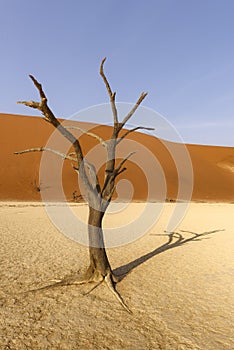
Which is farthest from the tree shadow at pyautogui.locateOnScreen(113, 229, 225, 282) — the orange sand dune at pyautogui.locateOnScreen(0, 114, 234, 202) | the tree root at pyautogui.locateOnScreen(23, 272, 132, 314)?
the orange sand dune at pyautogui.locateOnScreen(0, 114, 234, 202)

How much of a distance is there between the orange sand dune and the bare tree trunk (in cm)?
2030

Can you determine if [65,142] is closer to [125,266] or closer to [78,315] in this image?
[125,266]

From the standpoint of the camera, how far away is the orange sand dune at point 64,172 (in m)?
28.8

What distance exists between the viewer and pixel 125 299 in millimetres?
6137

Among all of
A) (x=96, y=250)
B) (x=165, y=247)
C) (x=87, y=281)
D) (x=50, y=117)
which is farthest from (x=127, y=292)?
(x=165, y=247)

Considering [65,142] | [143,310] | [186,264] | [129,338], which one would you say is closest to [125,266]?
[186,264]

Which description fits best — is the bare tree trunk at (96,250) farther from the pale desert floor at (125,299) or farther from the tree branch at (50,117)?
the tree branch at (50,117)

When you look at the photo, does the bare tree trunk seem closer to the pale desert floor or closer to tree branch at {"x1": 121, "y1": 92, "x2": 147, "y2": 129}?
the pale desert floor

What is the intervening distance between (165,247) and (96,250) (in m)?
5.20

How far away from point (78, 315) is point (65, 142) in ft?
113

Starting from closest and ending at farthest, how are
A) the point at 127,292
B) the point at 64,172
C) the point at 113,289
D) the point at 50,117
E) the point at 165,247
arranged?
the point at 50,117 → the point at 113,289 → the point at 127,292 → the point at 165,247 → the point at 64,172

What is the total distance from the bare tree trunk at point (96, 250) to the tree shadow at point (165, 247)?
71 centimetres

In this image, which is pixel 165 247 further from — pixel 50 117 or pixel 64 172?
pixel 64 172

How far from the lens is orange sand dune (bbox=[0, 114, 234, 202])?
2877 cm
